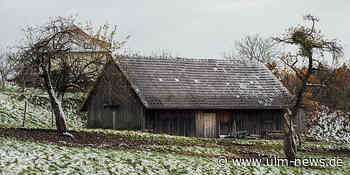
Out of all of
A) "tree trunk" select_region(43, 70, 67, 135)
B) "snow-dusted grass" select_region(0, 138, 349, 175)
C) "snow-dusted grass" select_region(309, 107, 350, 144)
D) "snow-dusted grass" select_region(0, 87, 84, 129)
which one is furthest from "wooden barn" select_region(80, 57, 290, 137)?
"snow-dusted grass" select_region(0, 138, 349, 175)

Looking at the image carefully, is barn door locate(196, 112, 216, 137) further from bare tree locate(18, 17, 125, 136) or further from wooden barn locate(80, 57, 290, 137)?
bare tree locate(18, 17, 125, 136)

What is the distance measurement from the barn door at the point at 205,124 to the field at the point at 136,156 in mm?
4349

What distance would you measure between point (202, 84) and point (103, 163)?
61.1ft

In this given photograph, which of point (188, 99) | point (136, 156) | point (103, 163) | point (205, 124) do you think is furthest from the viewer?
point (205, 124)

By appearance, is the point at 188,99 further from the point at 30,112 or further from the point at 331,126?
the point at 331,126

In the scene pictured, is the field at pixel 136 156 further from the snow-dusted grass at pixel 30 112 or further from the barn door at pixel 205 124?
the snow-dusted grass at pixel 30 112

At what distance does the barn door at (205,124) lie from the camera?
31.6 metres

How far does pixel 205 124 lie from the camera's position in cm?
3184

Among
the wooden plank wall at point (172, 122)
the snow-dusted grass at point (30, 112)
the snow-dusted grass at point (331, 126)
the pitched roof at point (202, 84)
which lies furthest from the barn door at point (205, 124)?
the snow-dusted grass at point (30, 112)

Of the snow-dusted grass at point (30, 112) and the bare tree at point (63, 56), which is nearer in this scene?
the bare tree at point (63, 56)

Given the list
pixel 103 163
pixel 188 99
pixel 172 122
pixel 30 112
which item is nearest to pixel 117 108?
pixel 172 122

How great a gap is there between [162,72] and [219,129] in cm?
526

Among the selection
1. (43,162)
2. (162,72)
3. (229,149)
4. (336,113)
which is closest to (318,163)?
(229,149)

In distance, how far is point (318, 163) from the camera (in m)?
21.1
